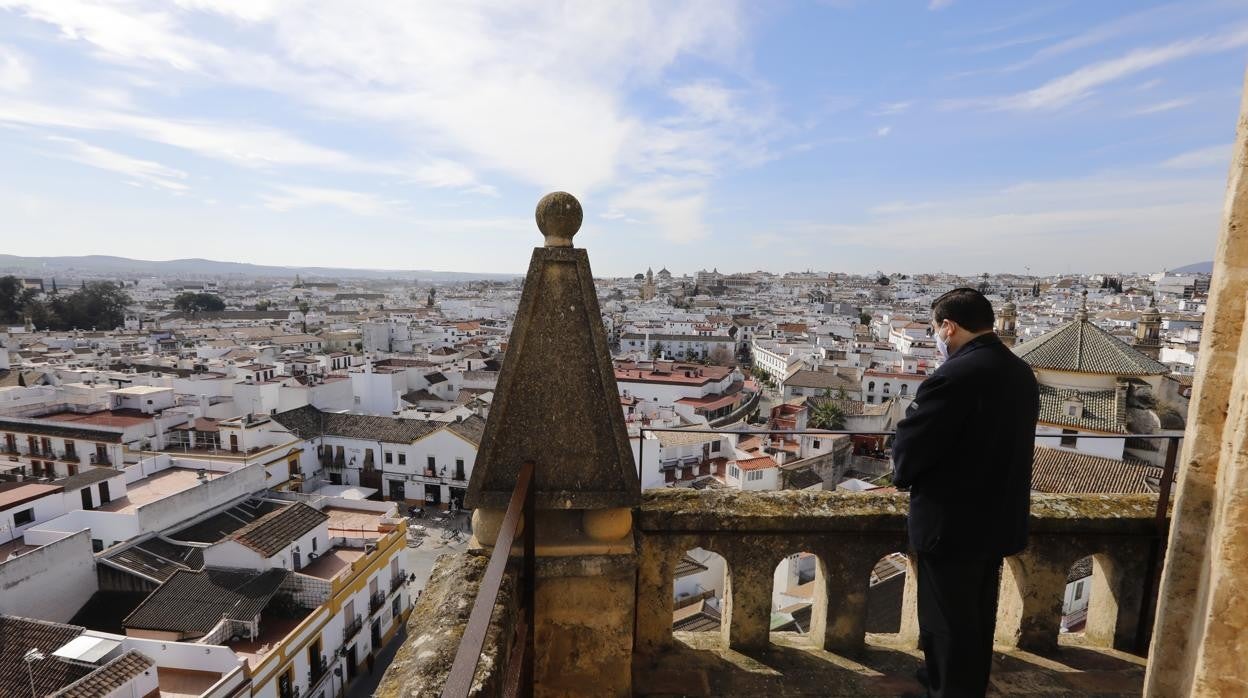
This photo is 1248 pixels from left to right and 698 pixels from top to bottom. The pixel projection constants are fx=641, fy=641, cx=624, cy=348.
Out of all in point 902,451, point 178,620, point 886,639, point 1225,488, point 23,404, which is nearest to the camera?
point 1225,488

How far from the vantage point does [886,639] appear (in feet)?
13.8

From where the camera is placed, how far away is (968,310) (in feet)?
8.82

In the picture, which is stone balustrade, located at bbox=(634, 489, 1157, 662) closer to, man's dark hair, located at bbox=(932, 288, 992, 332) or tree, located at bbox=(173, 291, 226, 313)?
man's dark hair, located at bbox=(932, 288, 992, 332)

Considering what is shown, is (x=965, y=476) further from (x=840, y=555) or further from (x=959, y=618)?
(x=840, y=555)

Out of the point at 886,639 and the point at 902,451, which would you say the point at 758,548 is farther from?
the point at 902,451

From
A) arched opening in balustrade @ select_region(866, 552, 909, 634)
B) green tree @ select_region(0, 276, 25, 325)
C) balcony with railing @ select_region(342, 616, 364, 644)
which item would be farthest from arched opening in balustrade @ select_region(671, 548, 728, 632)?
green tree @ select_region(0, 276, 25, 325)

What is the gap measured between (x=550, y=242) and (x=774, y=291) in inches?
7521

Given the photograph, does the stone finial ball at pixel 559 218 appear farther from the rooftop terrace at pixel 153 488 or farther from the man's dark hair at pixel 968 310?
the rooftop terrace at pixel 153 488

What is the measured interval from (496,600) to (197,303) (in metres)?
140

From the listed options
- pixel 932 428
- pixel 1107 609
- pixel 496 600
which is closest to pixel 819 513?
pixel 932 428

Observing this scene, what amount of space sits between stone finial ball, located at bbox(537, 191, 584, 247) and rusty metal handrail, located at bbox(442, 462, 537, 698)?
3.53ft

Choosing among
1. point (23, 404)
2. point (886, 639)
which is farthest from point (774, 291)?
point (886, 639)

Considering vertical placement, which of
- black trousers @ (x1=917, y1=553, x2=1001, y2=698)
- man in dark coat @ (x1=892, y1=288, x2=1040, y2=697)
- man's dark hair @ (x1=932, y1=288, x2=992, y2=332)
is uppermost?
man's dark hair @ (x1=932, y1=288, x2=992, y2=332)

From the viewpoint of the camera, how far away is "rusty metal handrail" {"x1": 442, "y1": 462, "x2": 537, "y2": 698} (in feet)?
4.55
